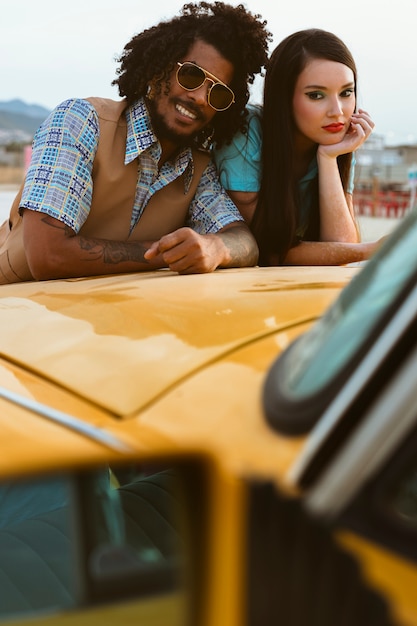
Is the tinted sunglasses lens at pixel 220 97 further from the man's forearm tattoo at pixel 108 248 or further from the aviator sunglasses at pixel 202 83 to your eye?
the man's forearm tattoo at pixel 108 248

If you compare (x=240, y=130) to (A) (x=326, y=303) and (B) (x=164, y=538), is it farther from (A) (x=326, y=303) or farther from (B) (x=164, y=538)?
(B) (x=164, y=538)

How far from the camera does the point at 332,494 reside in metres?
0.81

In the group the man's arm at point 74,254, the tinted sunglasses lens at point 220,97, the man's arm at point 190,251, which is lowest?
the man's arm at point 74,254

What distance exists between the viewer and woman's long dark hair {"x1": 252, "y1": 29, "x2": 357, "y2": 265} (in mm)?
3014

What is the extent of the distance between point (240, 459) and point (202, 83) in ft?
6.94

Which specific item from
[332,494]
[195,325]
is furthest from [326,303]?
[332,494]

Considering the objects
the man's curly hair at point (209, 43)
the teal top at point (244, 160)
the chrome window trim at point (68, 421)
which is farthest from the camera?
the teal top at point (244, 160)

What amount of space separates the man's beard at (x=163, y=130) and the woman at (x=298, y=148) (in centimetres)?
22

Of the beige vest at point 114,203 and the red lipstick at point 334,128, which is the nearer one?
the beige vest at point 114,203

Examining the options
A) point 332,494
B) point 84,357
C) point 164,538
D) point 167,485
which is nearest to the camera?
point 332,494

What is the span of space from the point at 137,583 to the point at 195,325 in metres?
0.60

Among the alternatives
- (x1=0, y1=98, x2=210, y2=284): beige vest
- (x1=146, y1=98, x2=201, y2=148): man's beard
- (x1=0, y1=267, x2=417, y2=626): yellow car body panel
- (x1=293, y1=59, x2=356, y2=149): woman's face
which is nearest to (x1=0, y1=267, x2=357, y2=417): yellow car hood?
(x1=0, y1=267, x2=417, y2=626): yellow car body panel

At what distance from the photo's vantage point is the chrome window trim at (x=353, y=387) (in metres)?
0.83

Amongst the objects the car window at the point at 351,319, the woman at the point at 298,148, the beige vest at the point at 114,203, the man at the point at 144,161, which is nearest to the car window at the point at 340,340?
the car window at the point at 351,319
